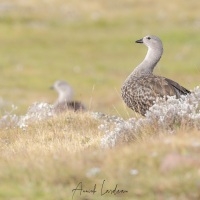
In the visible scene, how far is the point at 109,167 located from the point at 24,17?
42031 millimetres

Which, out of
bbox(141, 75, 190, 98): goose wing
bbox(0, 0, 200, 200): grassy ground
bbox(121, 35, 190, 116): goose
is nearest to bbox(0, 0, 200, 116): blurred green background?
bbox(0, 0, 200, 200): grassy ground

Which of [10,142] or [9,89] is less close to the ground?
[9,89]

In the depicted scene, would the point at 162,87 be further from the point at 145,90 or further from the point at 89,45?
the point at 89,45

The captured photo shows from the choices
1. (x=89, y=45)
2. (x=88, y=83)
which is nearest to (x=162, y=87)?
(x=88, y=83)

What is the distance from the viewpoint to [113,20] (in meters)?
48.8

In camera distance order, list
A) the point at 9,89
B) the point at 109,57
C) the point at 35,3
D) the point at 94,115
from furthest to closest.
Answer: the point at 35,3
the point at 109,57
the point at 9,89
the point at 94,115

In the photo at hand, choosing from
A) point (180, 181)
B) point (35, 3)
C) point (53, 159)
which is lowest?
point (180, 181)

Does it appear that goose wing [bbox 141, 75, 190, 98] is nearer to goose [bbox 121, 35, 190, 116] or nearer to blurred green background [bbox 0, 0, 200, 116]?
goose [bbox 121, 35, 190, 116]

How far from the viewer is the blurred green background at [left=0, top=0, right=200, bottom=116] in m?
28.2

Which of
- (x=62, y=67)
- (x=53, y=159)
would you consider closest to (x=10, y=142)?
(x=53, y=159)

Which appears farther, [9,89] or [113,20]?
[113,20]

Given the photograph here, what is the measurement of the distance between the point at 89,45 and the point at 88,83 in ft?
33.3

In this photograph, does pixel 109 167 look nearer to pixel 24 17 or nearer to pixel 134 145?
pixel 134 145

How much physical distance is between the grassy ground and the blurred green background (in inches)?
2.1
